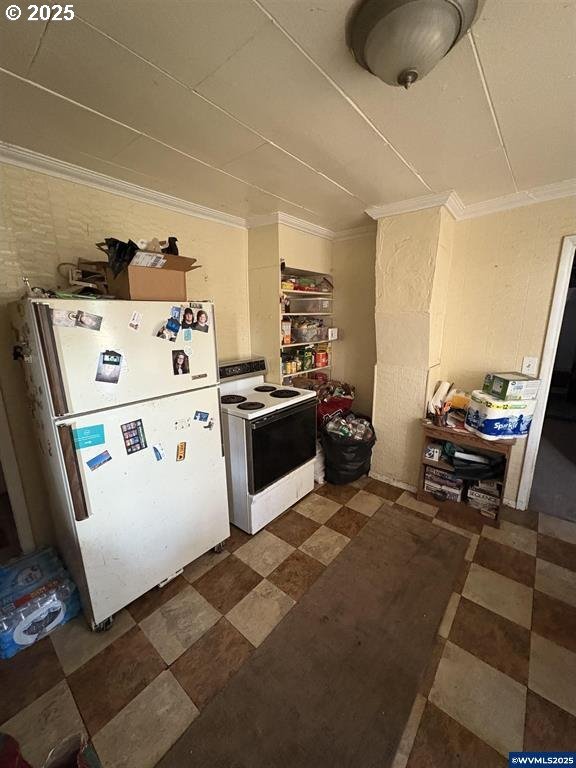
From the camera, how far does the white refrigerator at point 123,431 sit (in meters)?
1.22

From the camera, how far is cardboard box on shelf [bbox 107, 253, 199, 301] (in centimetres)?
140

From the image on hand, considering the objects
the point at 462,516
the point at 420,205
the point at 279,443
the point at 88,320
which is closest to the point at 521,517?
the point at 462,516

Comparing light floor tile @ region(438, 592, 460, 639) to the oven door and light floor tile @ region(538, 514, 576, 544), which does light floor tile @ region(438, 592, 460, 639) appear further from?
the oven door

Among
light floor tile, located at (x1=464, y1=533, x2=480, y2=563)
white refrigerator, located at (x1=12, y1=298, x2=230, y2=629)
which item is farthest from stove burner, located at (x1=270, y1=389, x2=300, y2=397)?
light floor tile, located at (x1=464, y1=533, x2=480, y2=563)

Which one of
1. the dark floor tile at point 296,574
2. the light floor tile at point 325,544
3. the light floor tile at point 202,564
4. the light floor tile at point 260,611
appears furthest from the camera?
the light floor tile at point 325,544

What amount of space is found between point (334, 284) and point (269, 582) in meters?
2.65

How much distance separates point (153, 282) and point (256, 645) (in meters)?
1.80

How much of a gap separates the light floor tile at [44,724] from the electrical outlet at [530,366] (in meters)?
3.06

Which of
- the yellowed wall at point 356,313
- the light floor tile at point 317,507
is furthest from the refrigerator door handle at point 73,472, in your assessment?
the yellowed wall at point 356,313

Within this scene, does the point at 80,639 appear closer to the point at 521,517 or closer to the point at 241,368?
the point at 241,368

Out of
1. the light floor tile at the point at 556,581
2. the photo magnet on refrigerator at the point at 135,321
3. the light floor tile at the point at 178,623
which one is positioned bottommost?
the light floor tile at the point at 178,623

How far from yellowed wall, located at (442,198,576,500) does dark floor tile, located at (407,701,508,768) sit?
A: 1.73 m

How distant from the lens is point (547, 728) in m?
1.10

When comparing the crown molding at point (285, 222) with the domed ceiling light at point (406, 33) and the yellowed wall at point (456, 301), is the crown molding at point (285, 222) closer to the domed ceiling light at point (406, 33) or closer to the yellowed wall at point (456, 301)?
the yellowed wall at point (456, 301)
